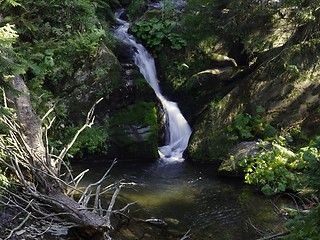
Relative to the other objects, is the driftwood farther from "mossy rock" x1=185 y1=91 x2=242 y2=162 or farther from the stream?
"mossy rock" x1=185 y1=91 x2=242 y2=162

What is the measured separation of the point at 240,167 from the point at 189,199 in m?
1.81

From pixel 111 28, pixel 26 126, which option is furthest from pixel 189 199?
pixel 111 28

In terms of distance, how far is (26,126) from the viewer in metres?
6.76

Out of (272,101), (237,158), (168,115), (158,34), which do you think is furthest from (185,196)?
(158,34)

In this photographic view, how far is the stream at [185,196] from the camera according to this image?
6.93 m

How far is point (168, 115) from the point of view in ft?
39.4

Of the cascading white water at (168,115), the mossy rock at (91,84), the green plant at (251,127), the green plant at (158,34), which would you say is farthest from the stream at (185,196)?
the green plant at (158,34)

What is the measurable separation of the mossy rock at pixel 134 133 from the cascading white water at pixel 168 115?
2.07 feet

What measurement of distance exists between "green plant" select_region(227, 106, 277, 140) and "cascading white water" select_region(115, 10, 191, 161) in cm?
164

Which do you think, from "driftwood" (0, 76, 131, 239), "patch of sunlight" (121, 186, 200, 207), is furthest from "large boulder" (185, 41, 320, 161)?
"driftwood" (0, 76, 131, 239)

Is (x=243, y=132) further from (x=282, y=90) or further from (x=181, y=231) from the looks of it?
(x=181, y=231)

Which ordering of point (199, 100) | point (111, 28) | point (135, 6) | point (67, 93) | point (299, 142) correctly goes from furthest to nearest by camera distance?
point (135, 6) < point (111, 28) < point (199, 100) < point (67, 93) < point (299, 142)

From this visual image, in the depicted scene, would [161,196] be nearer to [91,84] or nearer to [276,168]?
Answer: [276,168]

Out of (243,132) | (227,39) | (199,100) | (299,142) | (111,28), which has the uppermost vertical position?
(111,28)
